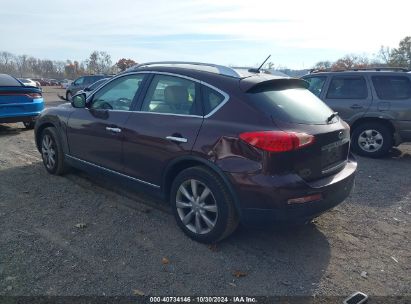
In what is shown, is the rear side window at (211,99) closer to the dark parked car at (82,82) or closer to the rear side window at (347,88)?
the rear side window at (347,88)

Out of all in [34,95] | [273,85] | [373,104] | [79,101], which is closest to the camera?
[273,85]

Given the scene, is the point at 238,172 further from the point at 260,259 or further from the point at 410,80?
the point at 410,80

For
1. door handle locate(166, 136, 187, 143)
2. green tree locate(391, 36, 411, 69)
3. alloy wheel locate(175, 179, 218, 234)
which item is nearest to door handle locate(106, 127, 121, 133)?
door handle locate(166, 136, 187, 143)

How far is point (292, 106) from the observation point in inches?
136

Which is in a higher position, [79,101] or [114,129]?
[79,101]

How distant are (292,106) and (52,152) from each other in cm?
388

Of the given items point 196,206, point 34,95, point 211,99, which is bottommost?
point 196,206

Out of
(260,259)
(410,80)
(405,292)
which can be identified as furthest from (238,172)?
(410,80)

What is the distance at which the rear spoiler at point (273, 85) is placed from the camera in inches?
132

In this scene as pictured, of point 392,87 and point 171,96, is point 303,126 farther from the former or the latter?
point 392,87

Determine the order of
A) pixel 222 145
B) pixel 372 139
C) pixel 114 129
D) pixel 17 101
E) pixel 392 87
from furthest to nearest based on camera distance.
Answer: pixel 17 101, pixel 372 139, pixel 392 87, pixel 114 129, pixel 222 145

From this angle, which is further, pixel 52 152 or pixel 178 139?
pixel 52 152

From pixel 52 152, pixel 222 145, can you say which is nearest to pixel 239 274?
pixel 222 145

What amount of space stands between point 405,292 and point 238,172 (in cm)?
172
